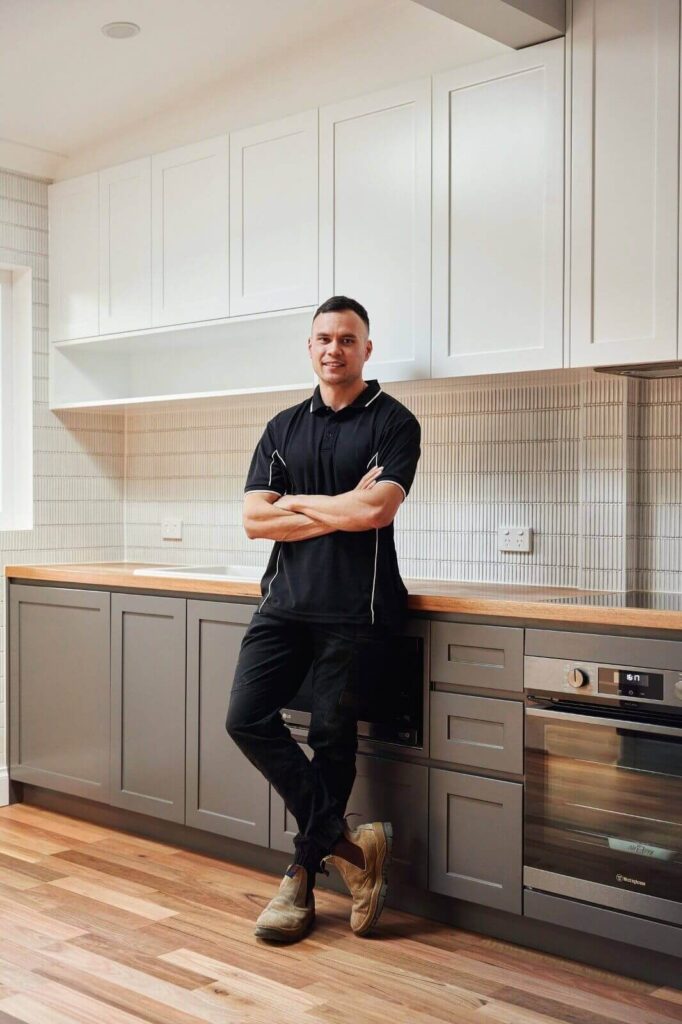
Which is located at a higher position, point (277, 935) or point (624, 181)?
point (624, 181)

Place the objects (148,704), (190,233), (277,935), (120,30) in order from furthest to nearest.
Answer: (190,233), (148,704), (120,30), (277,935)

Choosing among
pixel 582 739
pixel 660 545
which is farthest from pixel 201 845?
pixel 660 545

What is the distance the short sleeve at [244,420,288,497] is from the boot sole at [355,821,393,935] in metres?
0.94

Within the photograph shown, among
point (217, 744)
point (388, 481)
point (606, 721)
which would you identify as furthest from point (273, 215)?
point (606, 721)

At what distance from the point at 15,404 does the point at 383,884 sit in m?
2.55

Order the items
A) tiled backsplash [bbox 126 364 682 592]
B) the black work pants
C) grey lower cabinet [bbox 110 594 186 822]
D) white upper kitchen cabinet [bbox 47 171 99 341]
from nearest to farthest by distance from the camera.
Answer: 1. the black work pants
2. tiled backsplash [bbox 126 364 682 592]
3. grey lower cabinet [bbox 110 594 186 822]
4. white upper kitchen cabinet [bbox 47 171 99 341]

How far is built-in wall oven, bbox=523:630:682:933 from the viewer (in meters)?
2.47

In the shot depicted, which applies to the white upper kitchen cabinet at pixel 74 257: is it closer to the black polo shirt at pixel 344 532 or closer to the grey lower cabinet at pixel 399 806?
the black polo shirt at pixel 344 532

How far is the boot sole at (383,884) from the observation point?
282 cm

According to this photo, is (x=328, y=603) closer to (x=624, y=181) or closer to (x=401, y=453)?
(x=401, y=453)

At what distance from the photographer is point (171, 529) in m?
4.53

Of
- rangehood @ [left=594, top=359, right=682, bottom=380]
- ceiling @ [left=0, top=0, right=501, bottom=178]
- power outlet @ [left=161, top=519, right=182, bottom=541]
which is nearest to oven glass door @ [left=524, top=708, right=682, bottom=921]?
rangehood @ [left=594, top=359, right=682, bottom=380]

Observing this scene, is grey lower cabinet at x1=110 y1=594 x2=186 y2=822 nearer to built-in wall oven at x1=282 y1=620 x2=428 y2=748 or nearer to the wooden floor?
the wooden floor

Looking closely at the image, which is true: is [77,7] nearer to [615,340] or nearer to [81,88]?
[81,88]
